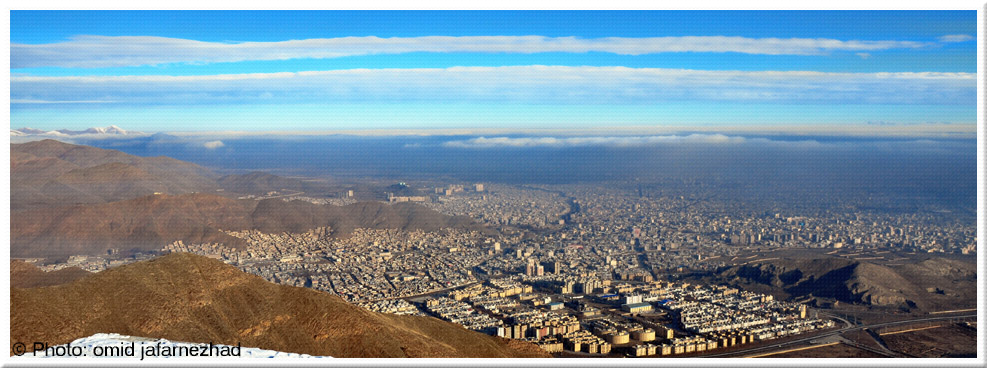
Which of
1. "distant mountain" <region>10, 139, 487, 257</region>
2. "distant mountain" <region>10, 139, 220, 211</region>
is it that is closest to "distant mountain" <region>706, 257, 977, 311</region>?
"distant mountain" <region>10, 139, 487, 257</region>

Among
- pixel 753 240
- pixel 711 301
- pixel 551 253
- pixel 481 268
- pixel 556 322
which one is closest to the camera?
pixel 556 322

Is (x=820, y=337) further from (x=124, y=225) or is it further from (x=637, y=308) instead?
(x=124, y=225)

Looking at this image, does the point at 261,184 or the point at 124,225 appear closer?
the point at 124,225

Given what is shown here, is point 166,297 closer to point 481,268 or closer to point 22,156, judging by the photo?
point 481,268

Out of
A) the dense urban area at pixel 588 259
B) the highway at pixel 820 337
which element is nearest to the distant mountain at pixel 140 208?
the dense urban area at pixel 588 259

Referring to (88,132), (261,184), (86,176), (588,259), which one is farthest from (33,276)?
(261,184)

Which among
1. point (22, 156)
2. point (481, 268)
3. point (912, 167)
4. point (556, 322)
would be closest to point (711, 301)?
point (556, 322)
